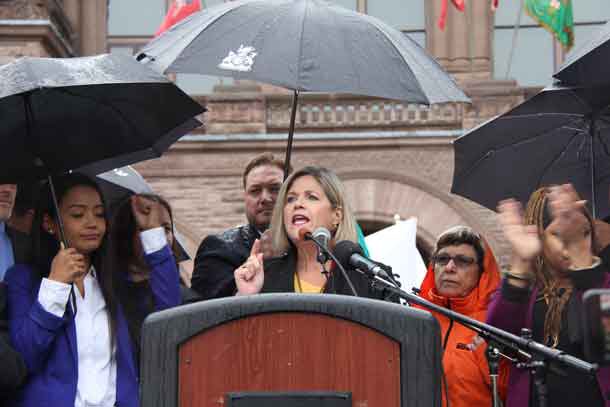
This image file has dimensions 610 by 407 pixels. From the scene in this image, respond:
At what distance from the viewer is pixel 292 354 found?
2920 millimetres

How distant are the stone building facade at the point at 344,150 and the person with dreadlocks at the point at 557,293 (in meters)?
11.8

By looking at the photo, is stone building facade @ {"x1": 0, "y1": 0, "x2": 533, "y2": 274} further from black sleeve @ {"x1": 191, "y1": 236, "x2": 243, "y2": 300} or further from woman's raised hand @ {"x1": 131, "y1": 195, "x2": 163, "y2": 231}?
woman's raised hand @ {"x1": 131, "y1": 195, "x2": 163, "y2": 231}

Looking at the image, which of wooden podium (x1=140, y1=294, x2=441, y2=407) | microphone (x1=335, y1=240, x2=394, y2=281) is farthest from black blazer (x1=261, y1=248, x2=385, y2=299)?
wooden podium (x1=140, y1=294, x2=441, y2=407)

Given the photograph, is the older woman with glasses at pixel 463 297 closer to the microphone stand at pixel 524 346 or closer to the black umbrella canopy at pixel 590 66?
the black umbrella canopy at pixel 590 66

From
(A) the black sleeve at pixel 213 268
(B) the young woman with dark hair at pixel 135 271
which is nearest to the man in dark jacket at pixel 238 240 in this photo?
(A) the black sleeve at pixel 213 268

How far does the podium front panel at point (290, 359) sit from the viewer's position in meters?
2.91

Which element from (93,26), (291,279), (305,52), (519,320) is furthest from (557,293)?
(93,26)

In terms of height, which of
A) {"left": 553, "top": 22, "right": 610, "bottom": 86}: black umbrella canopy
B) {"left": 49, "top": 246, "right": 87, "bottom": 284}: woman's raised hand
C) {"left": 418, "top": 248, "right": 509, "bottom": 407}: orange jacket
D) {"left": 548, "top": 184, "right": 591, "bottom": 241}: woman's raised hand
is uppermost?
{"left": 553, "top": 22, "right": 610, "bottom": 86}: black umbrella canopy

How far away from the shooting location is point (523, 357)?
3.69m

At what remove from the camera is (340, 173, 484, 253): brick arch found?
16375 mm

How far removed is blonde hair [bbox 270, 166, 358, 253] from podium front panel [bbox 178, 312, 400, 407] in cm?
177

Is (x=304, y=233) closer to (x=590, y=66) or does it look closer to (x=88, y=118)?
(x=88, y=118)

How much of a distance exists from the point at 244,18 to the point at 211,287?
3.69 feet

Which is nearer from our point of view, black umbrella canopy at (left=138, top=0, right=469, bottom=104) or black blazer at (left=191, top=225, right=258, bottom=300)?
black umbrella canopy at (left=138, top=0, right=469, bottom=104)
